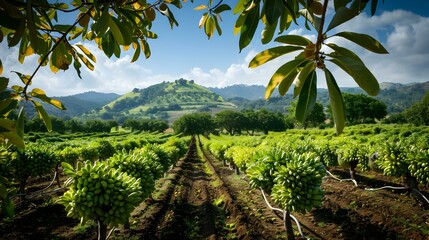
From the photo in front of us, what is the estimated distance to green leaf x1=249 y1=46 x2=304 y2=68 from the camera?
0.95 m

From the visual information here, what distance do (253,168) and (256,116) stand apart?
84.2 metres

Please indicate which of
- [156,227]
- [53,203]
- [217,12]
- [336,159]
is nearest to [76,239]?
[156,227]

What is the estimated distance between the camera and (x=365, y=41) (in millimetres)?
851

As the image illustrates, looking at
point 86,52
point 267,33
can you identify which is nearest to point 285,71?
point 267,33

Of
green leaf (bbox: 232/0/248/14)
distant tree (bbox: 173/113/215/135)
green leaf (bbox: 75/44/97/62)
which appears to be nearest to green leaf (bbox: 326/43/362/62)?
green leaf (bbox: 232/0/248/14)

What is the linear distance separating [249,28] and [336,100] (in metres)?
0.52

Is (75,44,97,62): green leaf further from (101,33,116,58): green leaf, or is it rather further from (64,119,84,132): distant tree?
(64,119,84,132): distant tree

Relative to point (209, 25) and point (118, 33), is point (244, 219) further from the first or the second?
point (118, 33)

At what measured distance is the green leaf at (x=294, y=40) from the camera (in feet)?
3.04

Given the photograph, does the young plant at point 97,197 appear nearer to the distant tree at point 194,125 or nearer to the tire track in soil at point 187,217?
the tire track in soil at point 187,217

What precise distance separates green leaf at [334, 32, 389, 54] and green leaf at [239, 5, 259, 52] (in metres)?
0.38

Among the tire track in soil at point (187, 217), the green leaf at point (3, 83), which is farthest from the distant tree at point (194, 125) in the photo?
the green leaf at point (3, 83)

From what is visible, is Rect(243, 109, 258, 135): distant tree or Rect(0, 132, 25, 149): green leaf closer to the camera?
Rect(0, 132, 25, 149): green leaf

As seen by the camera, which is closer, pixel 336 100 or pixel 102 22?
pixel 336 100
